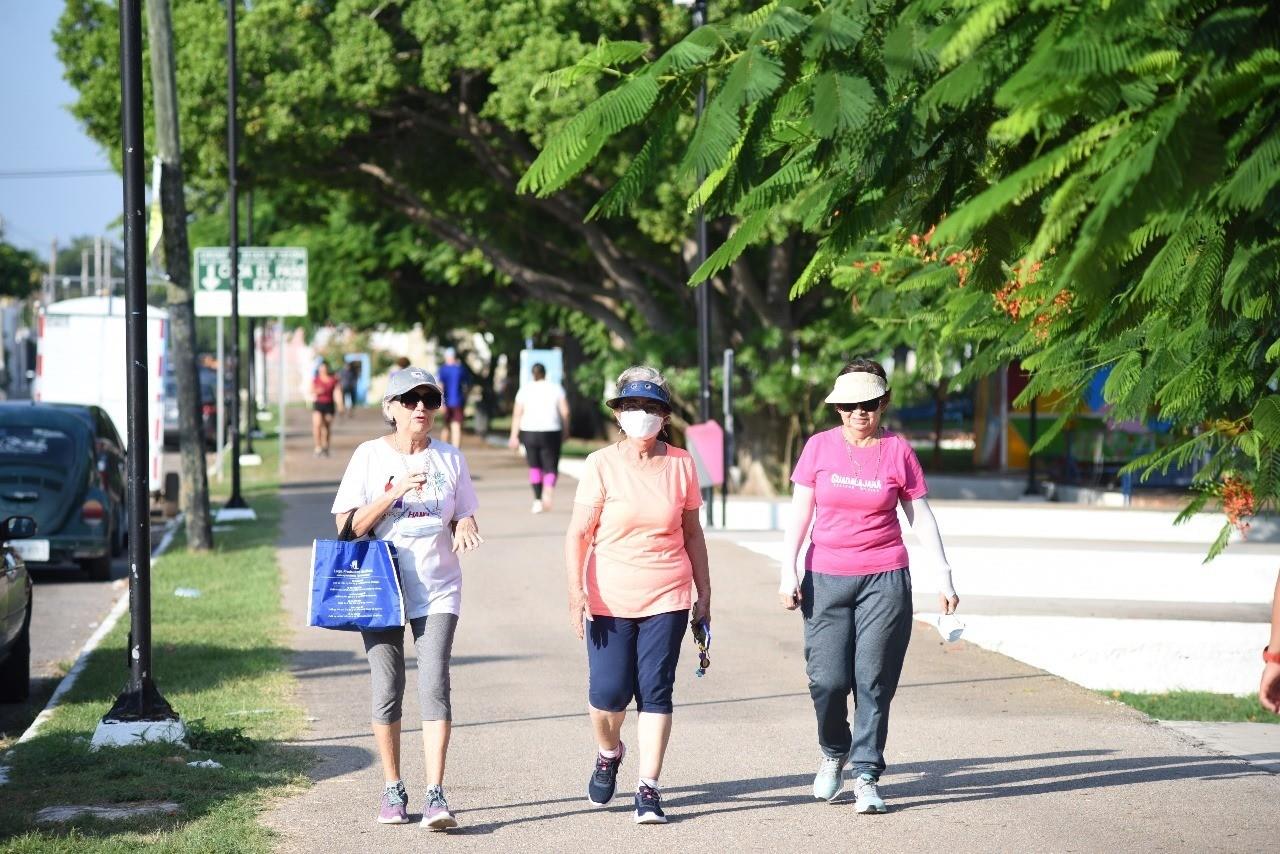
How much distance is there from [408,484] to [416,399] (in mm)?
344

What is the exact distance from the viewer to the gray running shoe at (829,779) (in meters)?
7.49

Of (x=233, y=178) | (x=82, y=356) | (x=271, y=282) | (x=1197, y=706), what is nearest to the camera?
(x=1197, y=706)

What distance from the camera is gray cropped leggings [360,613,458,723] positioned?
7062mm

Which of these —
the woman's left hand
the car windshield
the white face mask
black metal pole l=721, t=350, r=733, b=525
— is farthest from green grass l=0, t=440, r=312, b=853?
black metal pole l=721, t=350, r=733, b=525

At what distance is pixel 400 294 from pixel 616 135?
33.7 metres

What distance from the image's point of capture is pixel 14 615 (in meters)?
10.2

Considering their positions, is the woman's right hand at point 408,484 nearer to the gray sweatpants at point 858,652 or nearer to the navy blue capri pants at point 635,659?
the navy blue capri pants at point 635,659

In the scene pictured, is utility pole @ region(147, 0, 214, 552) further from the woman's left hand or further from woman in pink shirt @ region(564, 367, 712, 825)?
woman in pink shirt @ region(564, 367, 712, 825)

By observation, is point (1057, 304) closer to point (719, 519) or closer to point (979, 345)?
point (979, 345)

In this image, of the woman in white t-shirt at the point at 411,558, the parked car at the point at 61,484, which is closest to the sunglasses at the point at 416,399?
the woman in white t-shirt at the point at 411,558

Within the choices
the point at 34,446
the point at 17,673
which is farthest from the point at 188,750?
the point at 34,446

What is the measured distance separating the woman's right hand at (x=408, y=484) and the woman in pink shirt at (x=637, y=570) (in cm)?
61

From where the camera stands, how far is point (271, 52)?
79.2ft

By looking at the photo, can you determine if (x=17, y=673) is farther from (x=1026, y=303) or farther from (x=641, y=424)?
(x=1026, y=303)
